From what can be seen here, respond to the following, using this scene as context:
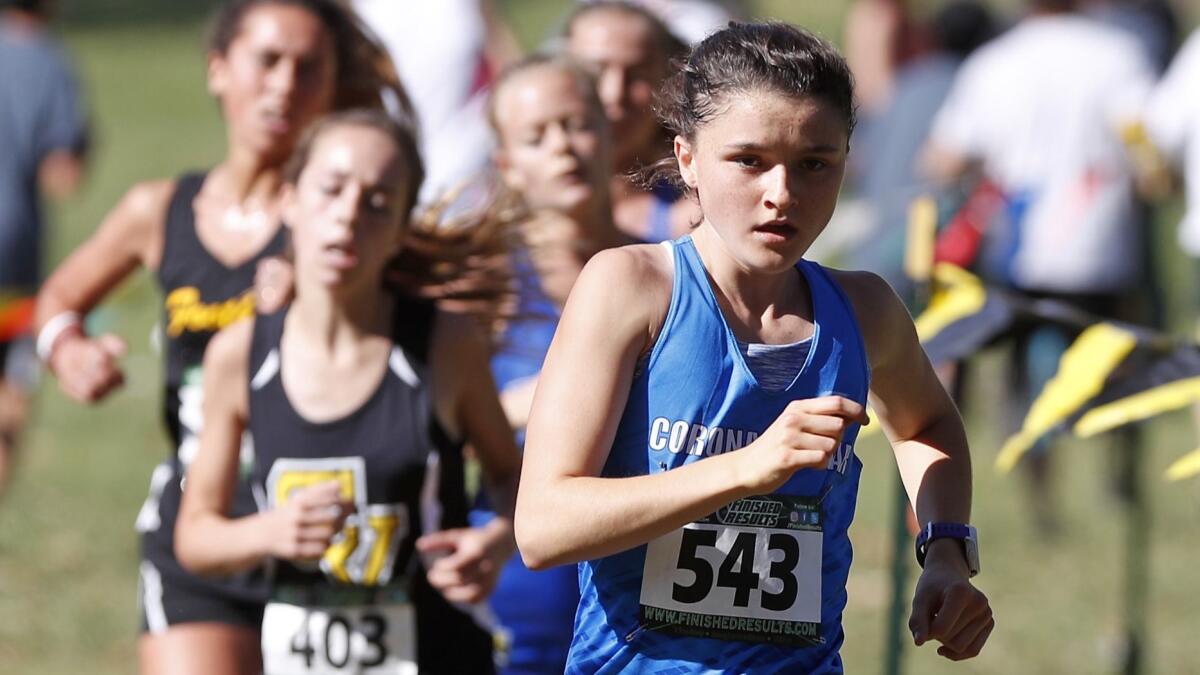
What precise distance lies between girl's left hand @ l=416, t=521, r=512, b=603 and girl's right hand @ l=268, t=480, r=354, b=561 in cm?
20

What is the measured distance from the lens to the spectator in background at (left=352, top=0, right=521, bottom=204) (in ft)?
25.6

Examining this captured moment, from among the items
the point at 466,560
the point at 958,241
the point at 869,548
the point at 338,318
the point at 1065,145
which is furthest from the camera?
the point at 1065,145

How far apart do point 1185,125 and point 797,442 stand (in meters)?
6.48

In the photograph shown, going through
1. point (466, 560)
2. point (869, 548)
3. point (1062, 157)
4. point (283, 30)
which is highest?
point (1062, 157)

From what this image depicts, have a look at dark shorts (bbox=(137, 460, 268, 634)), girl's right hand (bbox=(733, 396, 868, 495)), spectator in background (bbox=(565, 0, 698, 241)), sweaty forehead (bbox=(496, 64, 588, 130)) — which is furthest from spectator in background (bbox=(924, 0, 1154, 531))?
girl's right hand (bbox=(733, 396, 868, 495))

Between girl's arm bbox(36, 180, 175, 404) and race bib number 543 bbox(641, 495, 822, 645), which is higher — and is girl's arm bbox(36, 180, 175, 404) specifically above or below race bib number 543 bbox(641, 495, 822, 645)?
above

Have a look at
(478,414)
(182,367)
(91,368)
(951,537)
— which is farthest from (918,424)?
(91,368)

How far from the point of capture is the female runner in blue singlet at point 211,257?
4.14 metres

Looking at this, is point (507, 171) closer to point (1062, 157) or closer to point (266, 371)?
point (266, 371)

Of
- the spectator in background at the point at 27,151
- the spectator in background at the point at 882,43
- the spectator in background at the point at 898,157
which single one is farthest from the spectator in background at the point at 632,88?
the spectator in background at the point at 882,43

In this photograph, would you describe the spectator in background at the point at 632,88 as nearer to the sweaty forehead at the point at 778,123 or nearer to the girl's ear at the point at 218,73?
the girl's ear at the point at 218,73

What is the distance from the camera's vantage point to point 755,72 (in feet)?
8.63

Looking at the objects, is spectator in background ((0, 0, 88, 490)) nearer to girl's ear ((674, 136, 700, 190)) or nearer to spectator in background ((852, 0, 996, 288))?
spectator in background ((852, 0, 996, 288))

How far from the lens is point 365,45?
502 cm
